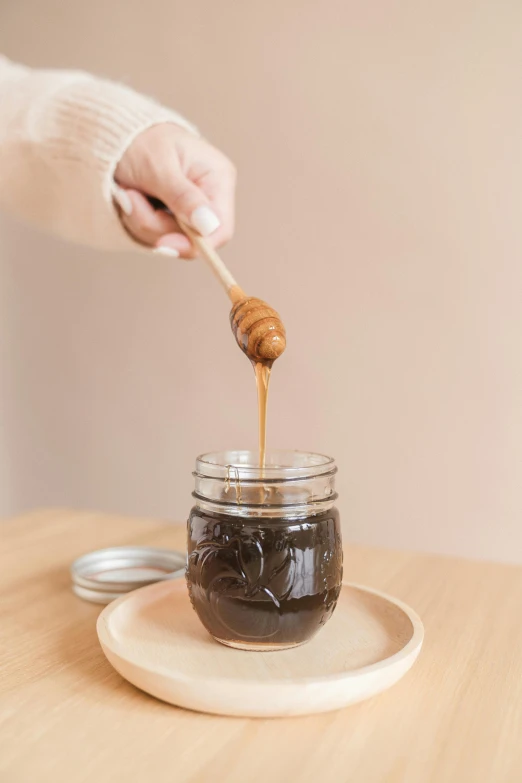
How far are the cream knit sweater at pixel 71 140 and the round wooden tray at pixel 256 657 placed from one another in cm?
67

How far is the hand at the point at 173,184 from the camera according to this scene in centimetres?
113

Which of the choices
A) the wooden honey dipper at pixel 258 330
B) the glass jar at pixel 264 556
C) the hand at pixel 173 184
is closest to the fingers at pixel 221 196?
the hand at pixel 173 184

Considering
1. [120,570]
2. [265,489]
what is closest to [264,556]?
[265,489]

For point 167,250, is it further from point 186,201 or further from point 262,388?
point 262,388

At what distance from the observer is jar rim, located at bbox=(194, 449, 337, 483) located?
0.72m

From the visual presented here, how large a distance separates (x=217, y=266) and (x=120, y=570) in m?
0.41

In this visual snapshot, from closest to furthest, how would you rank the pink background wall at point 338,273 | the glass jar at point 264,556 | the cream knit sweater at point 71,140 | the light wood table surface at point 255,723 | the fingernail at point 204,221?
1. the light wood table surface at point 255,723
2. the glass jar at point 264,556
3. the fingernail at point 204,221
4. the cream knit sweater at point 71,140
5. the pink background wall at point 338,273

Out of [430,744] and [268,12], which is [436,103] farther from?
[430,744]

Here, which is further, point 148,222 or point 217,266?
point 148,222

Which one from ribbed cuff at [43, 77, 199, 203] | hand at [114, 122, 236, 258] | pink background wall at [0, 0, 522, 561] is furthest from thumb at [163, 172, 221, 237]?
pink background wall at [0, 0, 522, 561]

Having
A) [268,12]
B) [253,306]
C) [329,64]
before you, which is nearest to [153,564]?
[253,306]

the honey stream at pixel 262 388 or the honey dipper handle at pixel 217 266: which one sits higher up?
the honey dipper handle at pixel 217 266

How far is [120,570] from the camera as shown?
0.98m

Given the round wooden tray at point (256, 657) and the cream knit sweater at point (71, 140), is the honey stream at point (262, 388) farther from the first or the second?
the cream knit sweater at point (71, 140)
